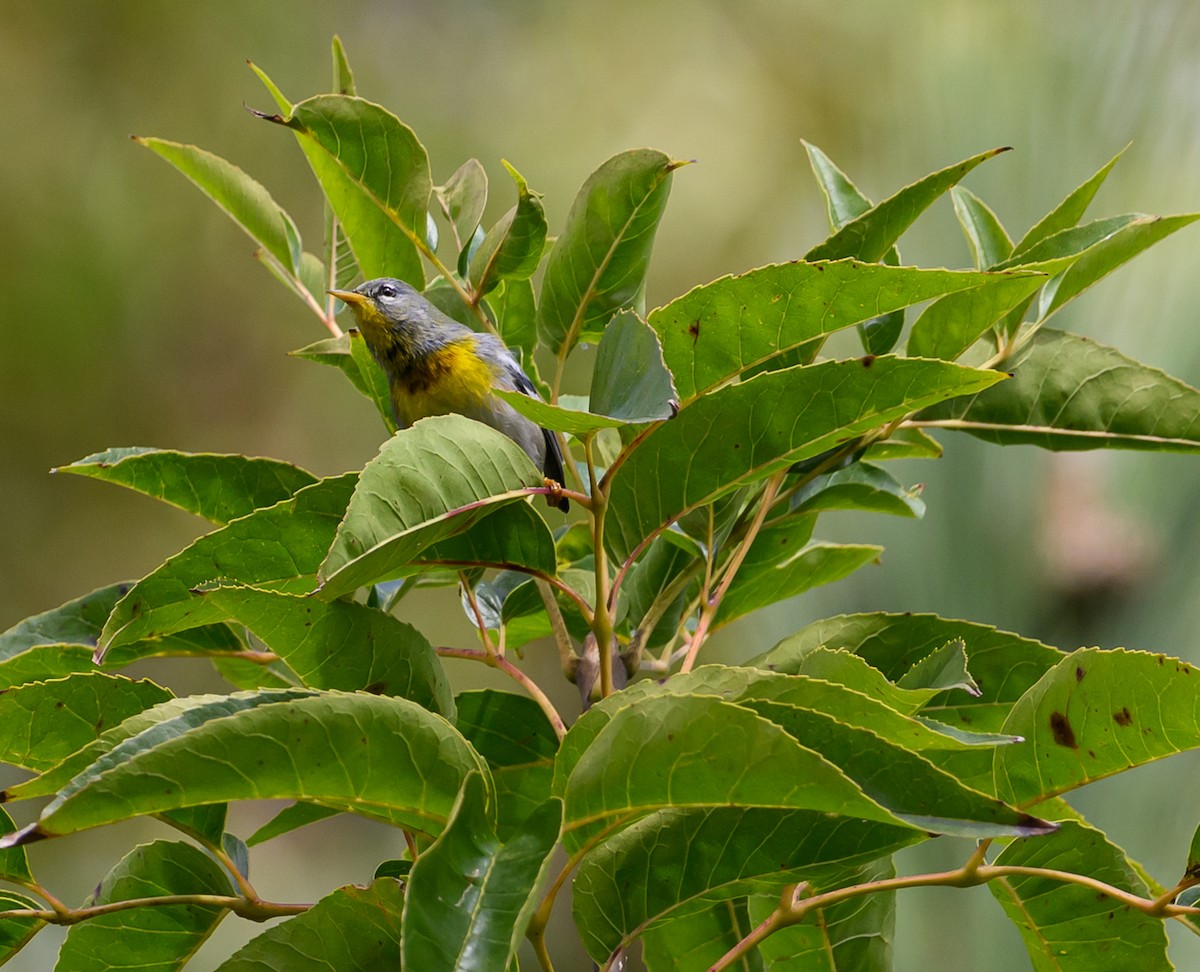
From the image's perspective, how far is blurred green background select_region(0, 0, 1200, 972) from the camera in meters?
1.32

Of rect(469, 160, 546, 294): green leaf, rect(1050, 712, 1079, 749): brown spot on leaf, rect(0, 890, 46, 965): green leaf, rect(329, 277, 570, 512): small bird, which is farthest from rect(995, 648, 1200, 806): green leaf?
rect(329, 277, 570, 512): small bird

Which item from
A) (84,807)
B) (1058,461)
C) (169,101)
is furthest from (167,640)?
(169,101)

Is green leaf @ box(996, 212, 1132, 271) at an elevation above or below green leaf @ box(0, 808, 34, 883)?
above

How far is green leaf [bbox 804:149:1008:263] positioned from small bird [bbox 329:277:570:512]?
605 millimetres

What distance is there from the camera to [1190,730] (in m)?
0.45

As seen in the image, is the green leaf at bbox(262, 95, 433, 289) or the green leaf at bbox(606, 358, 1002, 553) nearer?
the green leaf at bbox(606, 358, 1002, 553)

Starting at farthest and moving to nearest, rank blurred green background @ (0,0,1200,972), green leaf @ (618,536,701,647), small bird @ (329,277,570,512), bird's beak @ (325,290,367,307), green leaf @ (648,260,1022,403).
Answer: blurred green background @ (0,0,1200,972) → small bird @ (329,277,570,512) → bird's beak @ (325,290,367,307) → green leaf @ (618,536,701,647) → green leaf @ (648,260,1022,403)

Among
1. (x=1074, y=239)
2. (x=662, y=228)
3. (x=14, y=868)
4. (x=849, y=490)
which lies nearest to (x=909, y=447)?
(x=849, y=490)

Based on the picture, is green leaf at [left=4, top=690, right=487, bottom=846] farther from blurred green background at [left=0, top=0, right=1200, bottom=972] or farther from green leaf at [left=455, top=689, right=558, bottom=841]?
blurred green background at [left=0, top=0, right=1200, bottom=972]

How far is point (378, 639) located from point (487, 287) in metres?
0.21

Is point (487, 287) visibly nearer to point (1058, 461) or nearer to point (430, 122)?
point (1058, 461)

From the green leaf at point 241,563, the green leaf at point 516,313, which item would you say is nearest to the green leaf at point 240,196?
the green leaf at point 516,313

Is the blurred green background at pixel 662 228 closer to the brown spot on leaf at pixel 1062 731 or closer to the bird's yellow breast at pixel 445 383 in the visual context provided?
the bird's yellow breast at pixel 445 383

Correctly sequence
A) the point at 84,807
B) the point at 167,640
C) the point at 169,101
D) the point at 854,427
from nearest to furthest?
1. the point at 84,807
2. the point at 854,427
3. the point at 167,640
4. the point at 169,101
